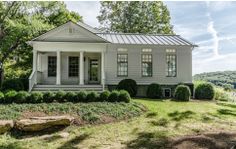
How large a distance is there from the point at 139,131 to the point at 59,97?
5.42 meters

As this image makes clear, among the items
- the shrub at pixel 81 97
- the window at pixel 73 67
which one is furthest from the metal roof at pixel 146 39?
the shrub at pixel 81 97

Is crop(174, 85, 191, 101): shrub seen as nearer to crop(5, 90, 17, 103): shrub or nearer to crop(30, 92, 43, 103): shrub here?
crop(30, 92, 43, 103): shrub

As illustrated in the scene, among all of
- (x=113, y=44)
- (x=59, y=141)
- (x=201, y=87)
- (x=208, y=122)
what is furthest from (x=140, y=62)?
(x=59, y=141)

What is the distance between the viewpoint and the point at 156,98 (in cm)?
1952

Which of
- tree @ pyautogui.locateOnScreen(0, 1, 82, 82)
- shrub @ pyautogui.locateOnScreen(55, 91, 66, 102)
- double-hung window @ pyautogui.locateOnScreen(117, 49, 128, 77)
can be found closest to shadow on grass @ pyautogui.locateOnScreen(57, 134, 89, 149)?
shrub @ pyautogui.locateOnScreen(55, 91, 66, 102)

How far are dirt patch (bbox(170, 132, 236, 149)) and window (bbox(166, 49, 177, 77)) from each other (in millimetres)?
11509

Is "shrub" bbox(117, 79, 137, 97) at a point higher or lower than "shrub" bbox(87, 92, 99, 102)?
higher

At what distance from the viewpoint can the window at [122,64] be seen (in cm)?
2105

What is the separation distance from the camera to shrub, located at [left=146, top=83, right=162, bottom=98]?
1938cm

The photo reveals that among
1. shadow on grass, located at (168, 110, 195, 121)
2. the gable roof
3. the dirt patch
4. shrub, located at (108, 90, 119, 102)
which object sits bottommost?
the dirt patch

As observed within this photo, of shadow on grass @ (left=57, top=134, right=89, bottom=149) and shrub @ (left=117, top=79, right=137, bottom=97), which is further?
shrub @ (left=117, top=79, right=137, bottom=97)

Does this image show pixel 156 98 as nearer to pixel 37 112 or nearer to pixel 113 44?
pixel 113 44

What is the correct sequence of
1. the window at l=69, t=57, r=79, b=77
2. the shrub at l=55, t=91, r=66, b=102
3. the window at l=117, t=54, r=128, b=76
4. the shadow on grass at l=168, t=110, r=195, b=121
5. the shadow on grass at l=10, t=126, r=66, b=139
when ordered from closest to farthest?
the shadow on grass at l=10, t=126, r=66, b=139 → the shadow on grass at l=168, t=110, r=195, b=121 → the shrub at l=55, t=91, r=66, b=102 → the window at l=117, t=54, r=128, b=76 → the window at l=69, t=57, r=79, b=77

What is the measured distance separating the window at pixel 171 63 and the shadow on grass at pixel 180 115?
7123mm
